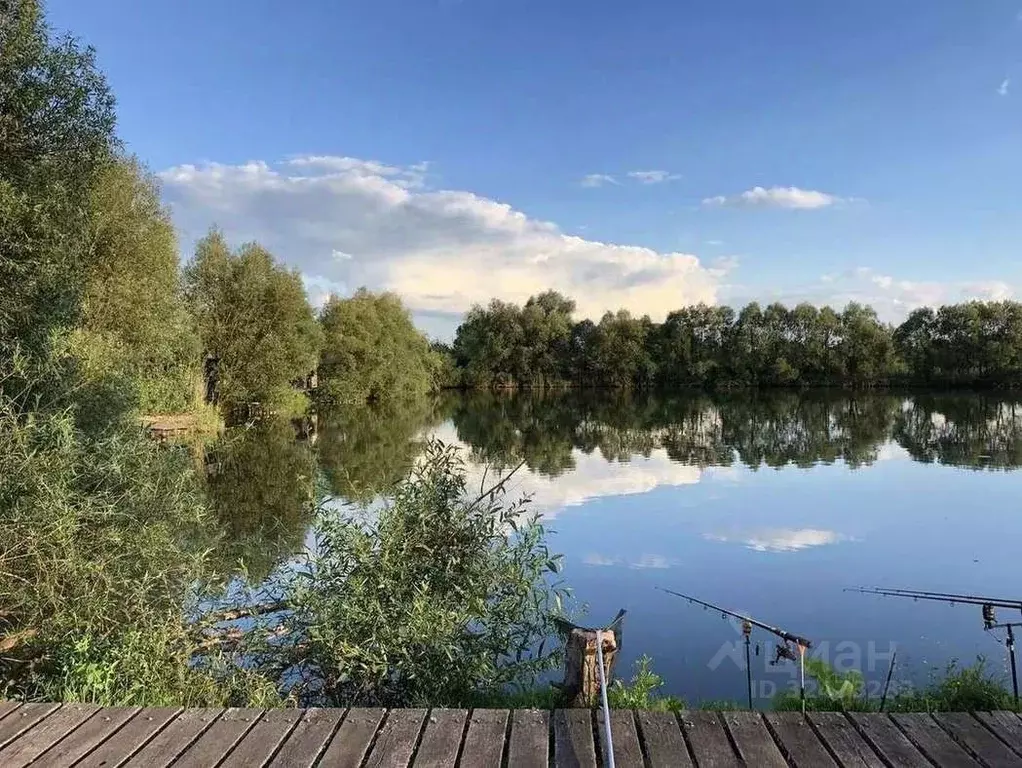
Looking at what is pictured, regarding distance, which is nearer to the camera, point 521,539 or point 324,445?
point 521,539

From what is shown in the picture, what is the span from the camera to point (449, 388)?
88.2 metres

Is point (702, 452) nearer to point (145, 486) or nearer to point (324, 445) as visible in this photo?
point (324, 445)

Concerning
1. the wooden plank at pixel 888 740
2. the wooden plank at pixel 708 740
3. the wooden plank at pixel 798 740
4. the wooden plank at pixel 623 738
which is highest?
the wooden plank at pixel 888 740

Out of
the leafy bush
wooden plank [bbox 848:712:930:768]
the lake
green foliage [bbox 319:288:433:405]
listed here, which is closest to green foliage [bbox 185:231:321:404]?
the lake

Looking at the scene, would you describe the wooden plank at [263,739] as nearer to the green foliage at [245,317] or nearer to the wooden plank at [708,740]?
the wooden plank at [708,740]

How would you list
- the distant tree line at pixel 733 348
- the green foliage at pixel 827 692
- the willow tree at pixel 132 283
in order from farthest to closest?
the distant tree line at pixel 733 348
the willow tree at pixel 132 283
the green foliage at pixel 827 692

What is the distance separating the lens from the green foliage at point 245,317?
36.3 meters

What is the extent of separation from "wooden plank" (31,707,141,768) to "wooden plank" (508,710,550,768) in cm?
217

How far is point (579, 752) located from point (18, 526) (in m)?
5.05

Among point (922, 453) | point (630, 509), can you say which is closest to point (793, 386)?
point (922, 453)

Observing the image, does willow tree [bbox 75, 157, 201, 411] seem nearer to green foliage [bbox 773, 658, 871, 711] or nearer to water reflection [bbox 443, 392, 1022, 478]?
water reflection [bbox 443, 392, 1022, 478]

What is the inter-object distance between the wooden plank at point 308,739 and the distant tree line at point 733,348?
258 feet

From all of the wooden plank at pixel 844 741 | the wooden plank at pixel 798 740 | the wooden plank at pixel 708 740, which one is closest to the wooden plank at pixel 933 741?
the wooden plank at pixel 844 741

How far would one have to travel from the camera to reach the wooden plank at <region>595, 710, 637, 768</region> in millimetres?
3709
